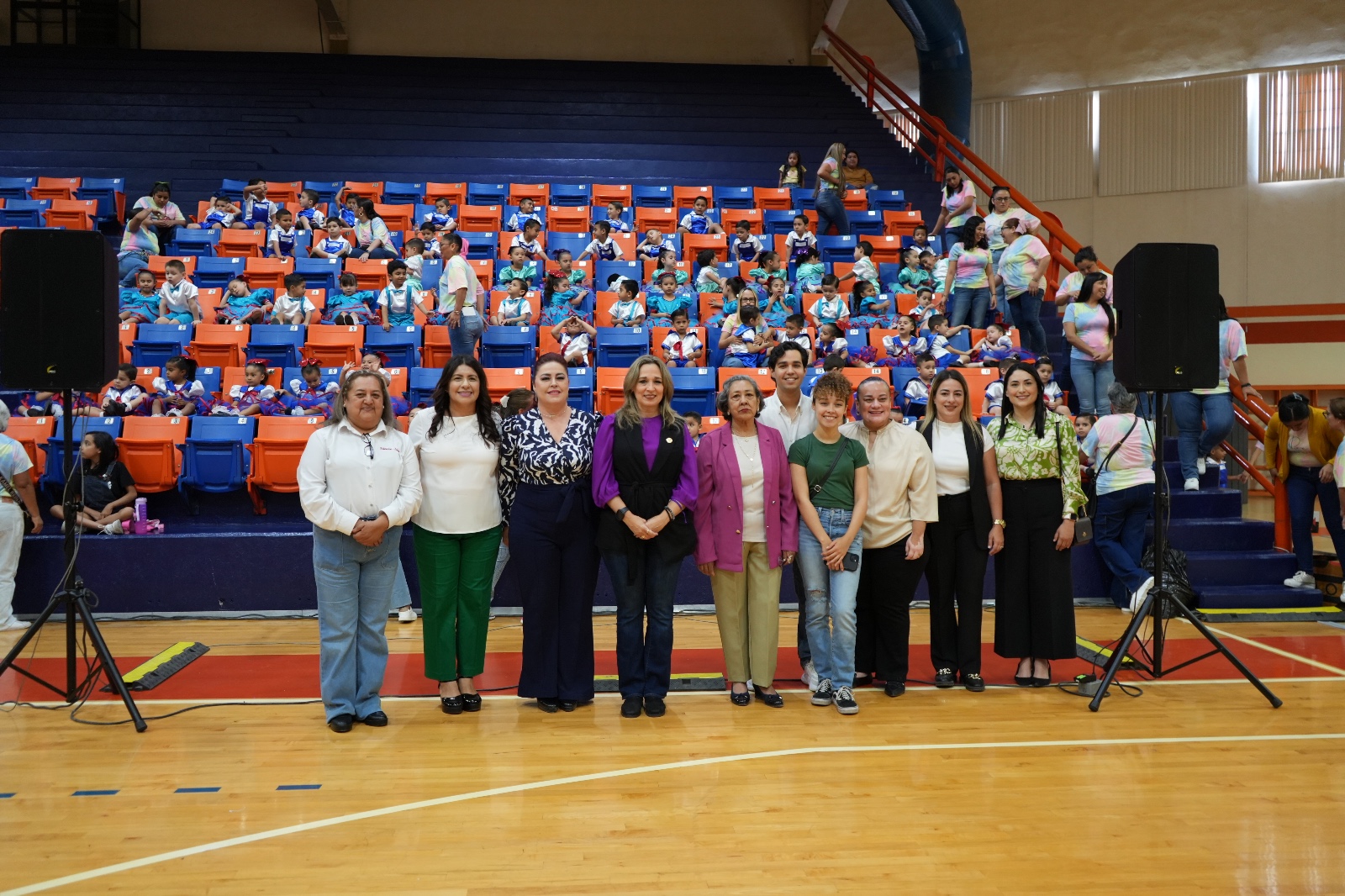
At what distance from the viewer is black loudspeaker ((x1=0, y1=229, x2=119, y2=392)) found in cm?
423

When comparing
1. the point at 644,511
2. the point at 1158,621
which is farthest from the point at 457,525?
the point at 1158,621

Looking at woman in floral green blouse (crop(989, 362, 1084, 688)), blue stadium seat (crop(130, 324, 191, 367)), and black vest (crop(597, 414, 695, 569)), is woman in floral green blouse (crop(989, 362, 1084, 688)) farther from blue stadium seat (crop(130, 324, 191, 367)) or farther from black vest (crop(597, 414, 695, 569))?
blue stadium seat (crop(130, 324, 191, 367))

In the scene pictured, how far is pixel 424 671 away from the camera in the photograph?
5.07 meters

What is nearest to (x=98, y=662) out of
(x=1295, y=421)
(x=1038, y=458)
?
(x=1038, y=458)

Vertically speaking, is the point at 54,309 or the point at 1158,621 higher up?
the point at 54,309

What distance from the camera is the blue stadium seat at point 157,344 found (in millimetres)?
9062

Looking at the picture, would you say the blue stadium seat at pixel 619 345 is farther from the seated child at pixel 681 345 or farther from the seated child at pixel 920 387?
the seated child at pixel 920 387

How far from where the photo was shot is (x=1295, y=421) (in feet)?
22.7

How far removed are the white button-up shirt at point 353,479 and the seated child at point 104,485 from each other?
357cm

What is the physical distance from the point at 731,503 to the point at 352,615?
1663 millimetres

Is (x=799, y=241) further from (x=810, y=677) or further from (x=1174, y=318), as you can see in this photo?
(x=810, y=677)

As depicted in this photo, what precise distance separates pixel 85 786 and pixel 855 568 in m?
3.05

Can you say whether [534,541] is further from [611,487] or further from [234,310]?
[234,310]

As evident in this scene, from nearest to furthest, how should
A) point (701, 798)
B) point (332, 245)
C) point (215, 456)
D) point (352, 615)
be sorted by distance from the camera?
point (701, 798) < point (352, 615) < point (215, 456) < point (332, 245)
